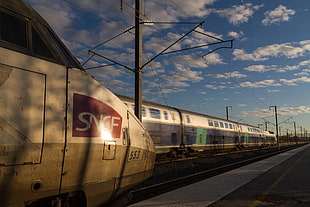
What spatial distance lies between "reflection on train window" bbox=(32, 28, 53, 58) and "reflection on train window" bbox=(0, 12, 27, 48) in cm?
12

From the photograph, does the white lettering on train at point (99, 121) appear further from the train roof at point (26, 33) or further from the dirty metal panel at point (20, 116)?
the train roof at point (26, 33)

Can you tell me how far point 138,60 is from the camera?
1113cm

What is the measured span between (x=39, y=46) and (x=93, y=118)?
4.04 ft

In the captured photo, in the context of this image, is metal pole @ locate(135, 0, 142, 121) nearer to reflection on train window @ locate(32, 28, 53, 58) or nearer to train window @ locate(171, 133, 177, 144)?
Result: train window @ locate(171, 133, 177, 144)

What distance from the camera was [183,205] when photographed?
6.07 meters

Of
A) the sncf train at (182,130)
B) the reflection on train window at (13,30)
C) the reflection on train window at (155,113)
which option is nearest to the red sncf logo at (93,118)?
the reflection on train window at (13,30)

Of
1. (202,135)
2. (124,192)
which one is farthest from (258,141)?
(124,192)

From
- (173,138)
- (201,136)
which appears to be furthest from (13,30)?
(201,136)

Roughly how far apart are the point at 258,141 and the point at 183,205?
38374mm

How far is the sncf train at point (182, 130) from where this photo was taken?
13852 millimetres

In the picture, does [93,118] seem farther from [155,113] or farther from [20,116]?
[155,113]

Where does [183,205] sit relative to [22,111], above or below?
below

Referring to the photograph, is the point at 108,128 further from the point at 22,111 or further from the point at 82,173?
the point at 22,111

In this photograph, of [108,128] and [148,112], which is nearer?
[108,128]
